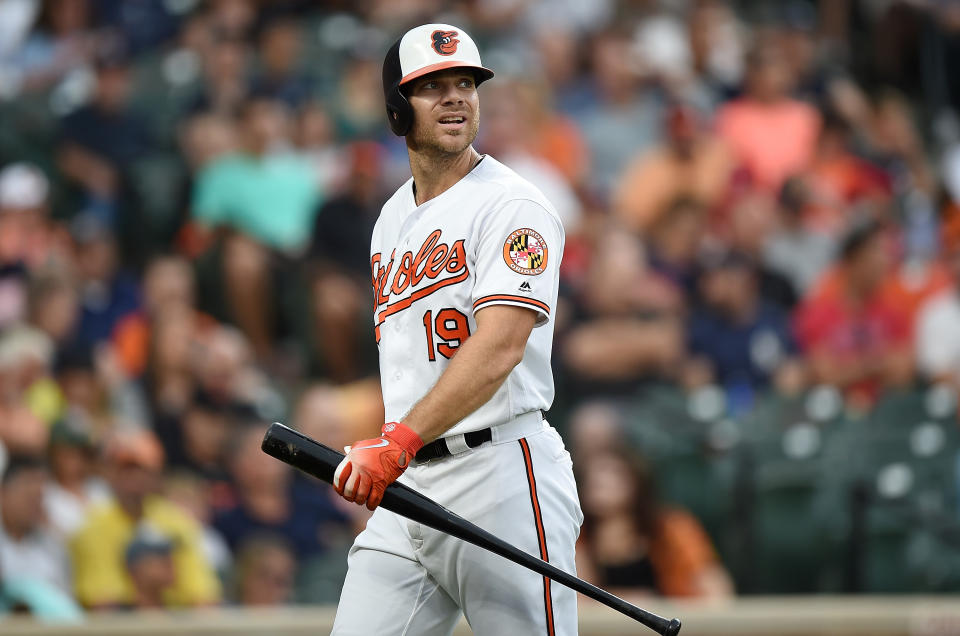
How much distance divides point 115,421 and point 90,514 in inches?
23.6

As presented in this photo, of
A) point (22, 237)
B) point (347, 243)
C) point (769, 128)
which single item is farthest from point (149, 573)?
point (769, 128)

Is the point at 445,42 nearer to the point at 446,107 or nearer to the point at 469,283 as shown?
the point at 446,107

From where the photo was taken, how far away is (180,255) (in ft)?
25.0

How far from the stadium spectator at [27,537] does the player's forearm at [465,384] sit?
3.66 m

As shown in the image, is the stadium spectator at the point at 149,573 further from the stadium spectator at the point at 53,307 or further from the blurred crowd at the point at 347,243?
the stadium spectator at the point at 53,307

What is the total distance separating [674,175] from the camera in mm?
8125

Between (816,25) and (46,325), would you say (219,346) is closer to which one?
(46,325)

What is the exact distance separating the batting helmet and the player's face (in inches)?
1.1

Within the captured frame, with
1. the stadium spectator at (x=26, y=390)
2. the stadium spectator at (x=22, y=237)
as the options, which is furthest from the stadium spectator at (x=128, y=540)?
the stadium spectator at (x=22, y=237)

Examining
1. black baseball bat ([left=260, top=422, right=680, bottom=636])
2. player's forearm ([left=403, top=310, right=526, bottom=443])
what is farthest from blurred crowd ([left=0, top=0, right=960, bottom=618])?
player's forearm ([left=403, top=310, right=526, bottom=443])

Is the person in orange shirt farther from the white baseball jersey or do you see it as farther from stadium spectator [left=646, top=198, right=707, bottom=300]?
the white baseball jersey

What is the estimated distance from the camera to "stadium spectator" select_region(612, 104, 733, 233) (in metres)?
8.03

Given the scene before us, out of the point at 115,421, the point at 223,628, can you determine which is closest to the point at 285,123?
the point at 115,421

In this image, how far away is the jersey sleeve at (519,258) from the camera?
3.10 m
